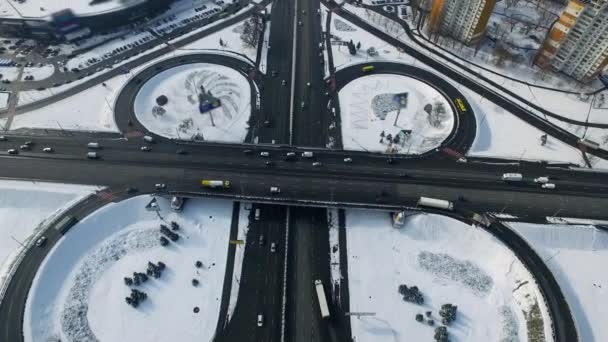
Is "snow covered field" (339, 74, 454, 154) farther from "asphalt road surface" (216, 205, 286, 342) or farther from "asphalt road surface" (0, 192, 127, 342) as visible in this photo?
"asphalt road surface" (0, 192, 127, 342)

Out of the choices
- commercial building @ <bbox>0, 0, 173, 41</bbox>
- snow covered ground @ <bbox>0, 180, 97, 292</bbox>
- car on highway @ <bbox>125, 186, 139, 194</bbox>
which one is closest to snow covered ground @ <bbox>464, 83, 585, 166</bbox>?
car on highway @ <bbox>125, 186, 139, 194</bbox>

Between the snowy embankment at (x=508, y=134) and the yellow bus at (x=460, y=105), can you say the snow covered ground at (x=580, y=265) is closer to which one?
the snowy embankment at (x=508, y=134)

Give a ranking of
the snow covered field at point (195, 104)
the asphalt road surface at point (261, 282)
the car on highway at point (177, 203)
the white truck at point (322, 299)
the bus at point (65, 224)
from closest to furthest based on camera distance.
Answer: the asphalt road surface at point (261, 282), the white truck at point (322, 299), the bus at point (65, 224), the car on highway at point (177, 203), the snow covered field at point (195, 104)

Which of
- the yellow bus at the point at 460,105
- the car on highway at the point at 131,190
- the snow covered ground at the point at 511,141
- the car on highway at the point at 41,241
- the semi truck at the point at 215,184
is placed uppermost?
the yellow bus at the point at 460,105

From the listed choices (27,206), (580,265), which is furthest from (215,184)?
(580,265)

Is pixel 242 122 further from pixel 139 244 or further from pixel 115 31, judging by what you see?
pixel 115 31

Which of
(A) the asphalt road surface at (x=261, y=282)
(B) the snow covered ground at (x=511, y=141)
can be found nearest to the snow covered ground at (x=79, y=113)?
(A) the asphalt road surface at (x=261, y=282)

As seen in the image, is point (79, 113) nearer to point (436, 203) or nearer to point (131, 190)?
point (131, 190)
